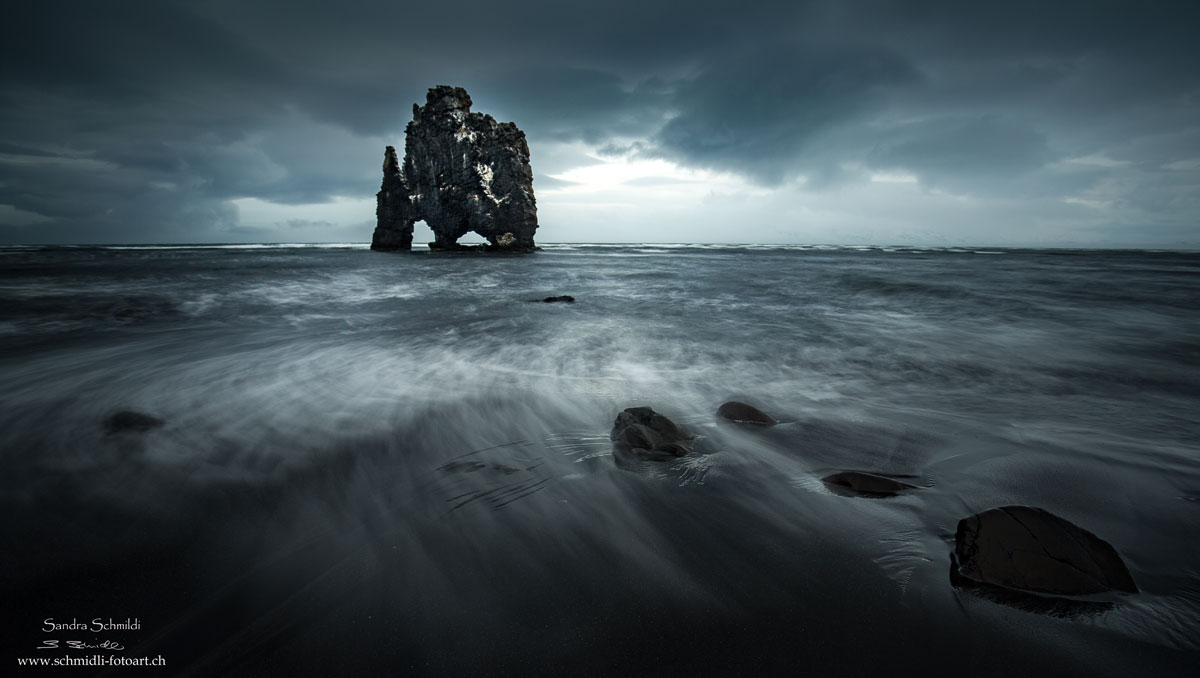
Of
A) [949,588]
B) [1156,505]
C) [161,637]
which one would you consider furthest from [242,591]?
[1156,505]

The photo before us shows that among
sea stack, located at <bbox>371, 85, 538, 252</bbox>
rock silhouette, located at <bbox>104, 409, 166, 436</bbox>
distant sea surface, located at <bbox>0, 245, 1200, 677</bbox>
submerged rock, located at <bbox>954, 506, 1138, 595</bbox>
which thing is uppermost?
sea stack, located at <bbox>371, 85, 538, 252</bbox>

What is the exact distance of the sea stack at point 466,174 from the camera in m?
53.8

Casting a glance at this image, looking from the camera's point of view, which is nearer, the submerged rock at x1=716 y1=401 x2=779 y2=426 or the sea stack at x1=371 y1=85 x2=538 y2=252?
the submerged rock at x1=716 y1=401 x2=779 y2=426

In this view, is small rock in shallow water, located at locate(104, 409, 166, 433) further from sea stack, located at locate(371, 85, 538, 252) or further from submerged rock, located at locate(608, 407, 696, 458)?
sea stack, located at locate(371, 85, 538, 252)

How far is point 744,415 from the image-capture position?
4.50 meters

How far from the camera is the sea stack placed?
53844mm

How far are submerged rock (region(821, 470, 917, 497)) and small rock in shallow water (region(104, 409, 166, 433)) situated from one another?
6.14m

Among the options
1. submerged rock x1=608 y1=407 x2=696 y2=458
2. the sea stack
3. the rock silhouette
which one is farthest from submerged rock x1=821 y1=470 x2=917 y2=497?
the sea stack

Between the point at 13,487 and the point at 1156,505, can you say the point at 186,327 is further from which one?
the point at 1156,505

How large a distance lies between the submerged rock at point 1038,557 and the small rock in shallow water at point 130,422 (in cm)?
650

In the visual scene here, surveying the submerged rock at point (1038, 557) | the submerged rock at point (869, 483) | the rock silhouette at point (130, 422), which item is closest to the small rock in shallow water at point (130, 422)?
the rock silhouette at point (130, 422)

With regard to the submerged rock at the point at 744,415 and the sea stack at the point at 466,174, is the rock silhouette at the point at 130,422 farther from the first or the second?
the sea stack at the point at 466,174

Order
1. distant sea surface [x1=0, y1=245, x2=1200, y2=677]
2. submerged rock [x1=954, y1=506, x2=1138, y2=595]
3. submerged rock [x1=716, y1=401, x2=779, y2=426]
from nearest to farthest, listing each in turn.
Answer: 1. distant sea surface [x1=0, y1=245, x2=1200, y2=677]
2. submerged rock [x1=954, y1=506, x2=1138, y2=595]
3. submerged rock [x1=716, y1=401, x2=779, y2=426]

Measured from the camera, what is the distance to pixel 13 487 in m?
3.04
